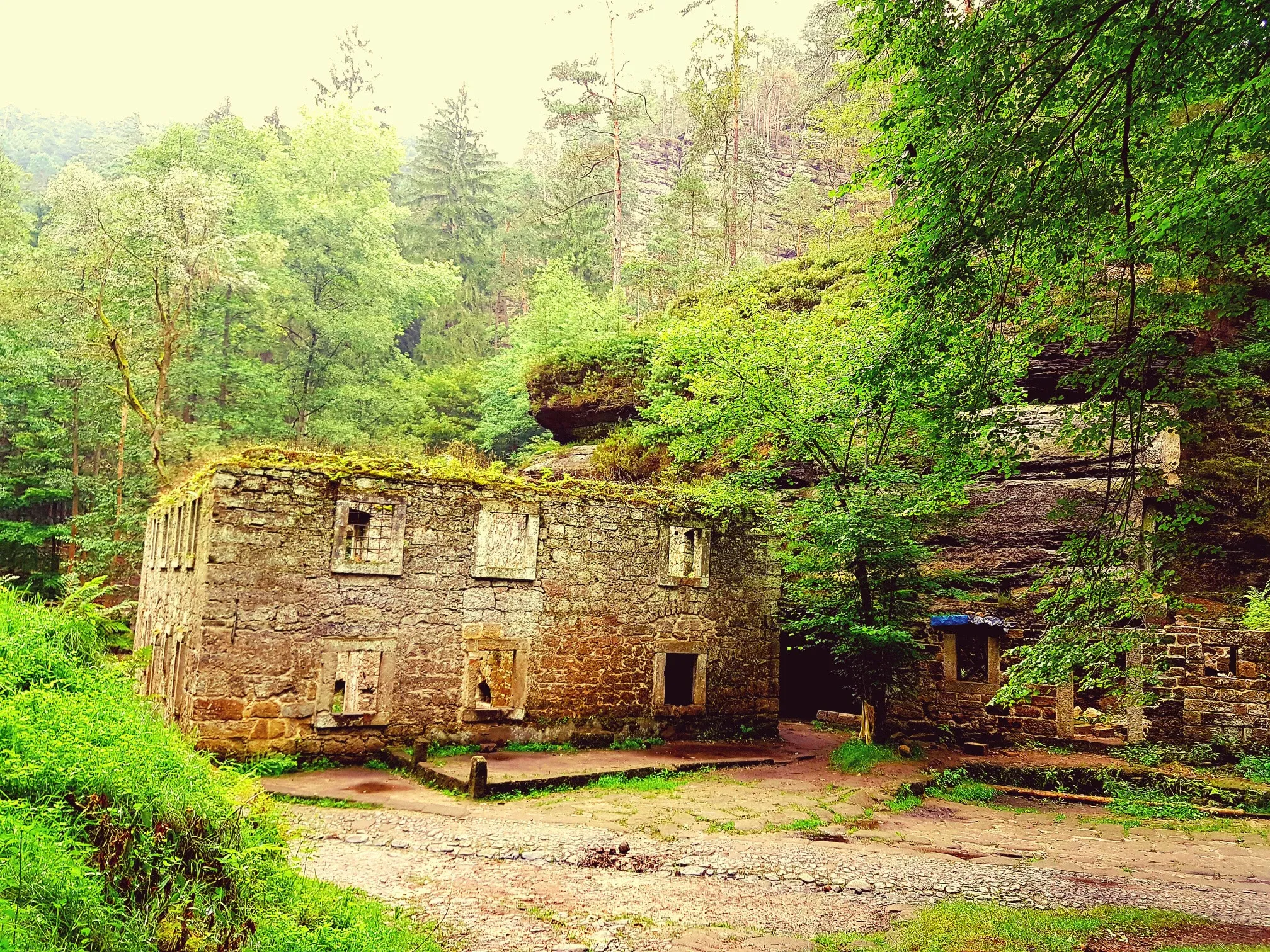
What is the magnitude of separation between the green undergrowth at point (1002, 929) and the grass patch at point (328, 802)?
654cm

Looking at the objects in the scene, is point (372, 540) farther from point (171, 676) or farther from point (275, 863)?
point (275, 863)

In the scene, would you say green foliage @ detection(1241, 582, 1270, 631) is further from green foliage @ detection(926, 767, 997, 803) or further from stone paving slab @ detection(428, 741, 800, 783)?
stone paving slab @ detection(428, 741, 800, 783)

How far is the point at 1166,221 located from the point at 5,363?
29724 mm

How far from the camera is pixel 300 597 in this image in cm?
1249

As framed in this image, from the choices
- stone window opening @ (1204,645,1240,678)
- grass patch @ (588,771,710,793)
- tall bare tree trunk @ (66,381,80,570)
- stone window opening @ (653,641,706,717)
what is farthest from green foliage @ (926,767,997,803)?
tall bare tree trunk @ (66,381,80,570)

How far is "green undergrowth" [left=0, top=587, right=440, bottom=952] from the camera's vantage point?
11.7 ft

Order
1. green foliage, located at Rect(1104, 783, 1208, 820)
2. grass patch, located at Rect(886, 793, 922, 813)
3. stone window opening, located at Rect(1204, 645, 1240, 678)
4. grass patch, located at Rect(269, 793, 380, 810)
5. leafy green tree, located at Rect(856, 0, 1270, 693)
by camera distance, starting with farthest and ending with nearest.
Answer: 1. stone window opening, located at Rect(1204, 645, 1240, 678)
2. green foliage, located at Rect(1104, 783, 1208, 820)
3. grass patch, located at Rect(886, 793, 922, 813)
4. grass patch, located at Rect(269, 793, 380, 810)
5. leafy green tree, located at Rect(856, 0, 1270, 693)

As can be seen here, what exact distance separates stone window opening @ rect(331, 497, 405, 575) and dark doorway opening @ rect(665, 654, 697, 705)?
6.42m

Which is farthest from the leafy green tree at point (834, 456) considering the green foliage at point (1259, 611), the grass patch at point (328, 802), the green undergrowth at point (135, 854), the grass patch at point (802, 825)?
the green undergrowth at point (135, 854)

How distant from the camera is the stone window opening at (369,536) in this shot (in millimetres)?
12898

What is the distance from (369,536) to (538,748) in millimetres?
4974

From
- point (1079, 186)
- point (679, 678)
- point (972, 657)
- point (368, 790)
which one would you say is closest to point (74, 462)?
point (368, 790)

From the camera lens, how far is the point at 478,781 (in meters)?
10.5

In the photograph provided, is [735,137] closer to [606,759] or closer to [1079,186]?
[606,759]
